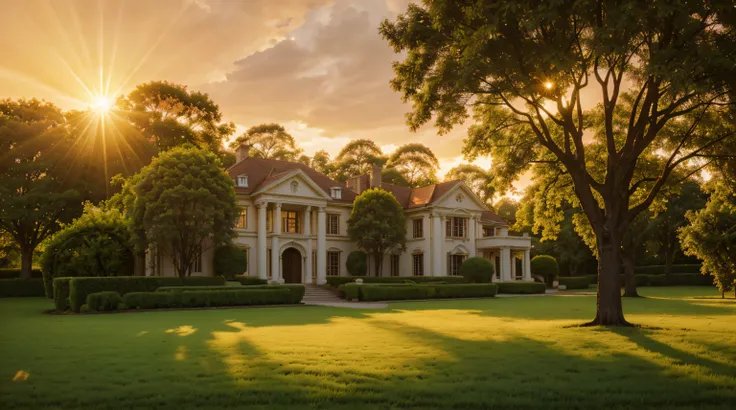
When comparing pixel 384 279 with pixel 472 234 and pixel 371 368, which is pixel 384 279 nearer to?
pixel 472 234

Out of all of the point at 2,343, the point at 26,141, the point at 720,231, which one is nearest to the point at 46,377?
the point at 2,343

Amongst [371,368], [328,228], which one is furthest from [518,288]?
[371,368]

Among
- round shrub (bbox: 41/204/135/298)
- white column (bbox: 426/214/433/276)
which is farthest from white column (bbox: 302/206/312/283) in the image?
round shrub (bbox: 41/204/135/298)

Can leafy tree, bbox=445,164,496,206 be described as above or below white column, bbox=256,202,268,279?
above

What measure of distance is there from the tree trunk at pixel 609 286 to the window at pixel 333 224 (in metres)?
34.0

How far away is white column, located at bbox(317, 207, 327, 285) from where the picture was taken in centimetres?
4562

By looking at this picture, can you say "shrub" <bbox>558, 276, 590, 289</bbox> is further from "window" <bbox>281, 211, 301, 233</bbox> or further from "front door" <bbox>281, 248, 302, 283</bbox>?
"window" <bbox>281, 211, 301, 233</bbox>

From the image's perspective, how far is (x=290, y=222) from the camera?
4700 cm

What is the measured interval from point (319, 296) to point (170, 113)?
2113 cm

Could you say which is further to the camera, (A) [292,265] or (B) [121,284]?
(A) [292,265]

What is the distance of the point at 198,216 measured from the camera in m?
32.5

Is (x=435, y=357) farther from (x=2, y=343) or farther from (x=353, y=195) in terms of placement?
(x=353, y=195)

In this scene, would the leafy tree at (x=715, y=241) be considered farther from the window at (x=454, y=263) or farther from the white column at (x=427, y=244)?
the window at (x=454, y=263)

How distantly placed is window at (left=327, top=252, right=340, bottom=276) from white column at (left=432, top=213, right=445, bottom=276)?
7803 millimetres
